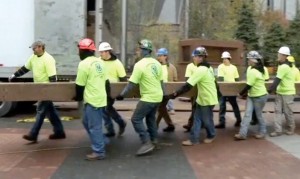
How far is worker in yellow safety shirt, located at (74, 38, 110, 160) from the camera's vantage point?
8.09m

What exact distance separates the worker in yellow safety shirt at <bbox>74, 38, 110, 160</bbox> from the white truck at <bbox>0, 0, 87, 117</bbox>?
4535 mm

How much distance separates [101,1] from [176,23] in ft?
31.9

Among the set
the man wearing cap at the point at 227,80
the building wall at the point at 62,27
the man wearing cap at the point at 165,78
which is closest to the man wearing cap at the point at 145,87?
the man wearing cap at the point at 165,78

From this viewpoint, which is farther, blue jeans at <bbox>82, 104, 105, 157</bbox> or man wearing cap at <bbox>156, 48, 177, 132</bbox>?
man wearing cap at <bbox>156, 48, 177, 132</bbox>

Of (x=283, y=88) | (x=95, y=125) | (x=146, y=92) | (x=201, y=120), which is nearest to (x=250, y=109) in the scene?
(x=283, y=88)

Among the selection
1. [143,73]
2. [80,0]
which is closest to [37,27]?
[80,0]

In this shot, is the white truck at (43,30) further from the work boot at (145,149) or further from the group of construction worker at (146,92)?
the work boot at (145,149)

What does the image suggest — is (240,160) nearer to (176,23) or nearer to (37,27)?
(37,27)

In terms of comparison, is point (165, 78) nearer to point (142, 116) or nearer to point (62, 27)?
point (142, 116)

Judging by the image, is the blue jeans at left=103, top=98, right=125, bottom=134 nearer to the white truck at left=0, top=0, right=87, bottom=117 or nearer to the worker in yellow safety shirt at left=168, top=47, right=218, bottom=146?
the worker in yellow safety shirt at left=168, top=47, right=218, bottom=146

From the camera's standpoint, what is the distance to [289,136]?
10.3 metres

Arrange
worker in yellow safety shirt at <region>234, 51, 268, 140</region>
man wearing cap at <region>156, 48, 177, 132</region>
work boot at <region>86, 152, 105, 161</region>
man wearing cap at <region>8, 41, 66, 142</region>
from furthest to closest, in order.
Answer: man wearing cap at <region>156, 48, 177, 132</region> → worker in yellow safety shirt at <region>234, 51, 268, 140</region> → man wearing cap at <region>8, 41, 66, 142</region> → work boot at <region>86, 152, 105, 161</region>

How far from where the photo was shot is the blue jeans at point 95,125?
814 cm

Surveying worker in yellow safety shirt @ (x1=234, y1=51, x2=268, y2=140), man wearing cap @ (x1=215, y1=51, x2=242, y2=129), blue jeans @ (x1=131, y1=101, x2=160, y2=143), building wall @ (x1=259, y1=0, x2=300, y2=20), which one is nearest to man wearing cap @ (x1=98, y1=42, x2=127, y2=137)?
blue jeans @ (x1=131, y1=101, x2=160, y2=143)
